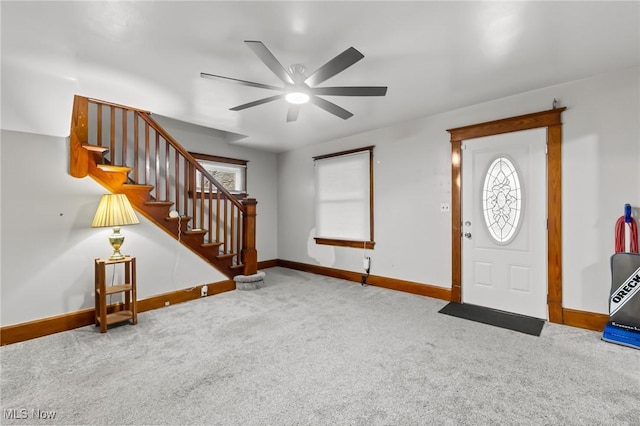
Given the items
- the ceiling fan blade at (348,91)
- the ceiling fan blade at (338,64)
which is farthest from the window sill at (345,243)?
the ceiling fan blade at (338,64)

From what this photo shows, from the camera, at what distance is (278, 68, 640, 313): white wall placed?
2.82m

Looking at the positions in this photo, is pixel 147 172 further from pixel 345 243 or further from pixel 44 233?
pixel 345 243

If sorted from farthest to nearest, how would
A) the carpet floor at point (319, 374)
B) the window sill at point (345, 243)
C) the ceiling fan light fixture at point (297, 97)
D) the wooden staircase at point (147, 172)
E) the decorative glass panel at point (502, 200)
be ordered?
1. the window sill at point (345, 243)
2. the decorative glass panel at point (502, 200)
3. the wooden staircase at point (147, 172)
4. the ceiling fan light fixture at point (297, 97)
5. the carpet floor at point (319, 374)

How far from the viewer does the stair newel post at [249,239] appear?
457cm

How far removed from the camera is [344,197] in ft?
17.1

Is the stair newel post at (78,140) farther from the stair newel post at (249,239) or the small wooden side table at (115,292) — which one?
the stair newel post at (249,239)

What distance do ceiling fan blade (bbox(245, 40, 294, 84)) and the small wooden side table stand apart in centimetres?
251

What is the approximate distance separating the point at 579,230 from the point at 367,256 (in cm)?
269

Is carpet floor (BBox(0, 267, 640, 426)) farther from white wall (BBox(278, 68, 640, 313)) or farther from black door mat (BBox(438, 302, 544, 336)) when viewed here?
white wall (BBox(278, 68, 640, 313))

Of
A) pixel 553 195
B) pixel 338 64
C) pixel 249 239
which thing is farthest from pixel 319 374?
pixel 553 195

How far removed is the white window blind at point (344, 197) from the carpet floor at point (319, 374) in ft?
6.41

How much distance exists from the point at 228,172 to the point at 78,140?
2.70 m

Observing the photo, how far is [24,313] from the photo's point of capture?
2.80m

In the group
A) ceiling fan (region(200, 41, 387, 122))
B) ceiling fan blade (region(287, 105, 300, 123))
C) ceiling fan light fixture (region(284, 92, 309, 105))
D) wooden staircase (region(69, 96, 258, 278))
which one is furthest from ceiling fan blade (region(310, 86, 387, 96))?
wooden staircase (region(69, 96, 258, 278))
